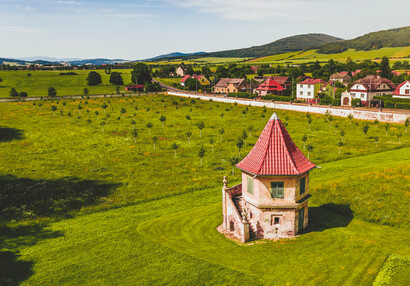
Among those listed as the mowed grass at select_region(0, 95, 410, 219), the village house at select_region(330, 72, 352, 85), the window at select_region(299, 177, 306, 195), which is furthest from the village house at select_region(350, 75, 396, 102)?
the window at select_region(299, 177, 306, 195)

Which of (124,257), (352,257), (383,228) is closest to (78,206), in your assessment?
(124,257)

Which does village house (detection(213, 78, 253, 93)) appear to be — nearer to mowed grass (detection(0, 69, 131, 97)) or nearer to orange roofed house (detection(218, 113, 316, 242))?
mowed grass (detection(0, 69, 131, 97))

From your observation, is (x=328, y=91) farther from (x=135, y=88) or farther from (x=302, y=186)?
(x=302, y=186)

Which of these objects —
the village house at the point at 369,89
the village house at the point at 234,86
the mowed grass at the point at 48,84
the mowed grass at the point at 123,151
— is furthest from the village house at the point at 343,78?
the mowed grass at the point at 48,84

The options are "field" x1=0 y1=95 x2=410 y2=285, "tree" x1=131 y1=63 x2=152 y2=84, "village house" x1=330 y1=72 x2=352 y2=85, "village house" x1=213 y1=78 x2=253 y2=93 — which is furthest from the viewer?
"tree" x1=131 y1=63 x2=152 y2=84

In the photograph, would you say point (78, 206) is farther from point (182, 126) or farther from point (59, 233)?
point (182, 126)

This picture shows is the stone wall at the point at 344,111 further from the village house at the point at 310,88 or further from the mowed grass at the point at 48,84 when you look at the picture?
the mowed grass at the point at 48,84

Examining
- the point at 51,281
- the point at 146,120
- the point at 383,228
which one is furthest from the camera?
the point at 146,120
